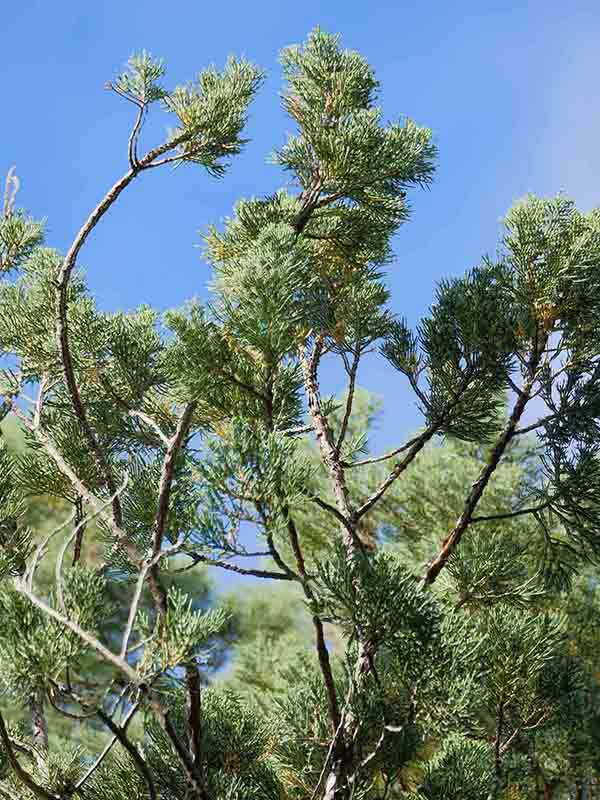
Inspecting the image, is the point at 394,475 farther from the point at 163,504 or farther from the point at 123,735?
the point at 123,735

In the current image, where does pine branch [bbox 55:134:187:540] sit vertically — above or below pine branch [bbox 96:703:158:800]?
above

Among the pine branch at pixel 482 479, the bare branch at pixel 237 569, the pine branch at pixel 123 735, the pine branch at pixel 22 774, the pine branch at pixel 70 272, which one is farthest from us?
the pine branch at pixel 482 479

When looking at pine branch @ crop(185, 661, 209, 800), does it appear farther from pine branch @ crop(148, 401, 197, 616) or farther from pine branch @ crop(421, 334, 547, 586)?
pine branch @ crop(421, 334, 547, 586)

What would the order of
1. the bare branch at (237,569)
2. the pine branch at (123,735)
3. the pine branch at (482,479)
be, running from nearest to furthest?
the pine branch at (123,735) → the bare branch at (237,569) → the pine branch at (482,479)

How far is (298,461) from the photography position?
1.42 metres

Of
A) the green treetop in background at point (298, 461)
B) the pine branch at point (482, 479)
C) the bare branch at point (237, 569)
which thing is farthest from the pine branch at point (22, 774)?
the pine branch at point (482, 479)

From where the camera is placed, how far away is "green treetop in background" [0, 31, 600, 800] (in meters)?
1.42

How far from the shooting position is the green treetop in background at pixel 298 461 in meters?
1.42

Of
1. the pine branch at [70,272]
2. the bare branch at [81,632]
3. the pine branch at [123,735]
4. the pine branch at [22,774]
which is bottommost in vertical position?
the pine branch at [22,774]

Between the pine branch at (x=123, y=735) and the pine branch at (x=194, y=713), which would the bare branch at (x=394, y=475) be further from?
the pine branch at (x=123, y=735)

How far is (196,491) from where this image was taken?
57.9 inches

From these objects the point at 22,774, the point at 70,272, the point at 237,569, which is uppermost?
the point at 70,272

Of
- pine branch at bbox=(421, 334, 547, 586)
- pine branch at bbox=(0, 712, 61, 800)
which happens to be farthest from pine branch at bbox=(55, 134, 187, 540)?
pine branch at bbox=(421, 334, 547, 586)

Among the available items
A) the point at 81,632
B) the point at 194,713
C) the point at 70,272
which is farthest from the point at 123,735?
the point at 70,272
